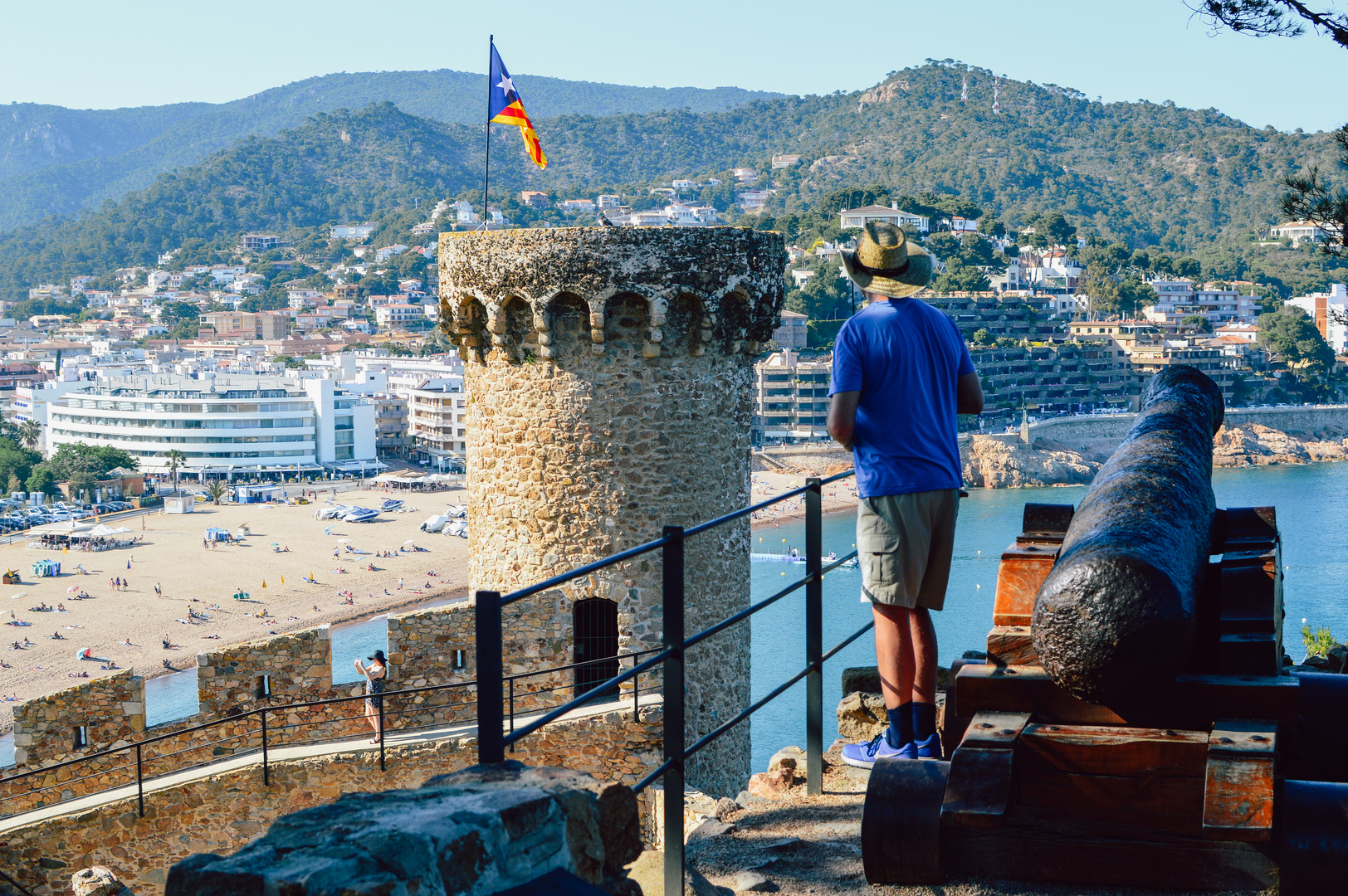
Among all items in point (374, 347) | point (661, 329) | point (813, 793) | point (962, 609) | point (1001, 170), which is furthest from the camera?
point (1001, 170)

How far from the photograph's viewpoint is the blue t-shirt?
11.0 ft

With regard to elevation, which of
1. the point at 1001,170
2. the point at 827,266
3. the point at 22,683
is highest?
the point at 1001,170

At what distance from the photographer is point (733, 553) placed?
7801 millimetres

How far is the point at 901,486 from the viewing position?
11.0ft

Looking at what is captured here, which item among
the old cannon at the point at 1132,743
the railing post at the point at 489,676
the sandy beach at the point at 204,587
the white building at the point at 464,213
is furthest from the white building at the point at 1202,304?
the railing post at the point at 489,676

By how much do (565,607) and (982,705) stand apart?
16.8 ft

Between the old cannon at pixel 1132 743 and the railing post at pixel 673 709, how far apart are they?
45 cm

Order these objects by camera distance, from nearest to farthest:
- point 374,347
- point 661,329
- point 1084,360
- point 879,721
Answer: point 879,721, point 661,329, point 1084,360, point 374,347

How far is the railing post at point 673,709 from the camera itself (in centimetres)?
276

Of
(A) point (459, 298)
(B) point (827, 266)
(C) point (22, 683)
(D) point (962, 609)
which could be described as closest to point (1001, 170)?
(B) point (827, 266)

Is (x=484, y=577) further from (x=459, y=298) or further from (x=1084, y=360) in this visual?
(x=1084, y=360)

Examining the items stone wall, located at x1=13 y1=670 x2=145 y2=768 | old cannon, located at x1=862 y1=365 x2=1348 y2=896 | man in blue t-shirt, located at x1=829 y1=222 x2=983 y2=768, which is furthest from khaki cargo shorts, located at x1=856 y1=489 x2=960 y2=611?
stone wall, located at x1=13 y1=670 x2=145 y2=768

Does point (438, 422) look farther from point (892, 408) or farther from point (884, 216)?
point (892, 408)

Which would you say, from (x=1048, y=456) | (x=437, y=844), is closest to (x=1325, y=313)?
(x=1048, y=456)
